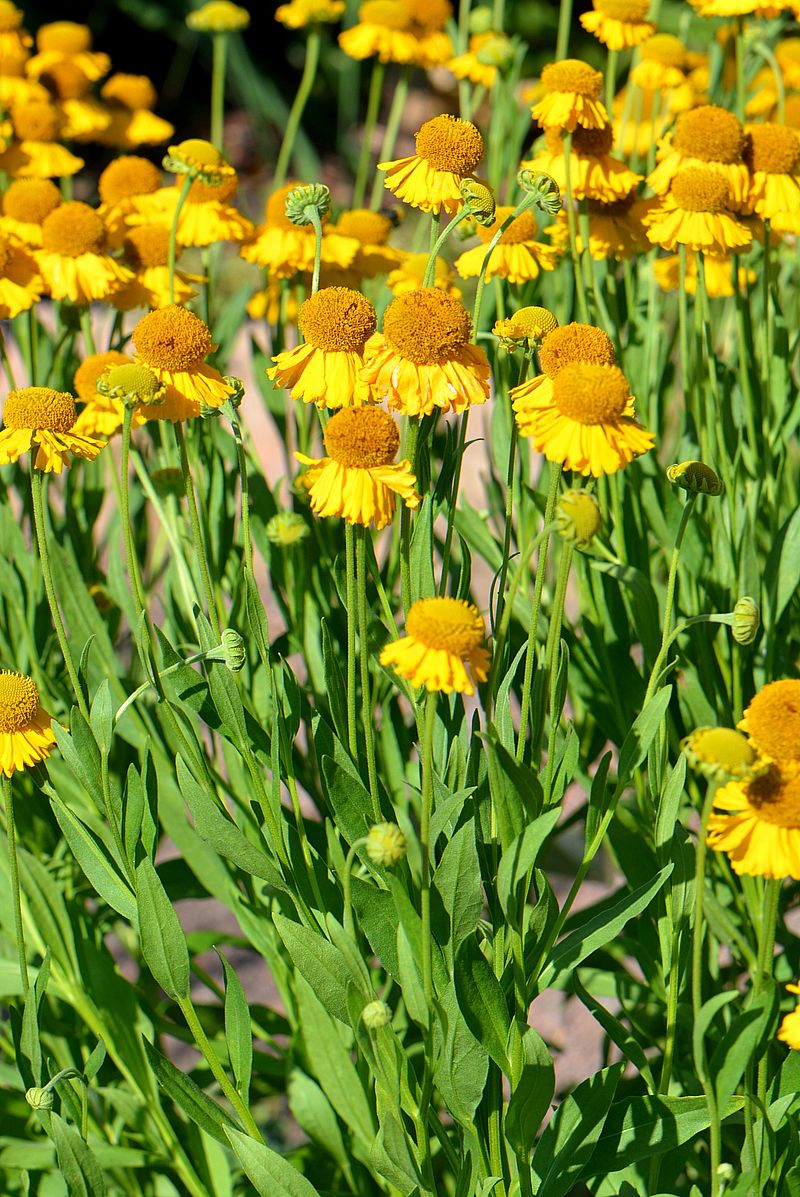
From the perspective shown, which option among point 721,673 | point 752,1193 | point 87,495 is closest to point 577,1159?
point 752,1193

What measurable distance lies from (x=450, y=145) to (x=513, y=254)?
0.90 ft

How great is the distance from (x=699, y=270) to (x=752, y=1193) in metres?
0.79

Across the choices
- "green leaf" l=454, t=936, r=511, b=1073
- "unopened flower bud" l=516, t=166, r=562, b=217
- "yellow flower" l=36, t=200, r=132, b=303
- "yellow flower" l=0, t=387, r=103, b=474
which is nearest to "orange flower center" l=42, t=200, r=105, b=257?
"yellow flower" l=36, t=200, r=132, b=303

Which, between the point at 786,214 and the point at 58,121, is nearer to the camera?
the point at 786,214

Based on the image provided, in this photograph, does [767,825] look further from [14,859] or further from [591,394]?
[14,859]

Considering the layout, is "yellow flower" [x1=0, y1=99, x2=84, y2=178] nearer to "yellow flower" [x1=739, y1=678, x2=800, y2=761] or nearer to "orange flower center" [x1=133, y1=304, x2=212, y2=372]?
"orange flower center" [x1=133, y1=304, x2=212, y2=372]

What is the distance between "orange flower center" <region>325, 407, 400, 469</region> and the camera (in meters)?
0.89

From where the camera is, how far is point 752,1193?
2.98 ft

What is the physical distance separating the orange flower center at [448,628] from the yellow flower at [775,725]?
0.62 ft

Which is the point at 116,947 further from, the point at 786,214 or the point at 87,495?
the point at 786,214

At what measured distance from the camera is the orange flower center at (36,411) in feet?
3.14

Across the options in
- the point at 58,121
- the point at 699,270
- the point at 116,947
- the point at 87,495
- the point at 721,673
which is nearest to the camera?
the point at 699,270

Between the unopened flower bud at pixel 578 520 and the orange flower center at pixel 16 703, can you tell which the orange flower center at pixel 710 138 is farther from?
the orange flower center at pixel 16 703

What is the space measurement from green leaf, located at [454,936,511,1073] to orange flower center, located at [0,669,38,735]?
37cm
